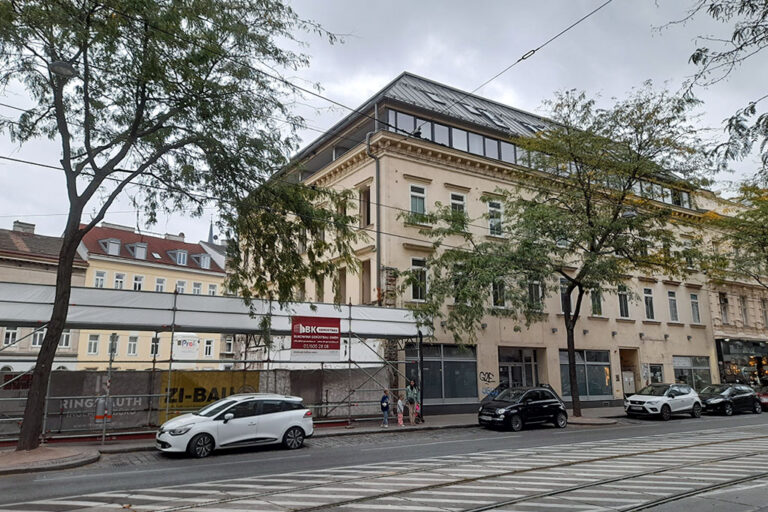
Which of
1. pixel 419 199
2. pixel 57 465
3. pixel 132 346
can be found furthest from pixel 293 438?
pixel 132 346

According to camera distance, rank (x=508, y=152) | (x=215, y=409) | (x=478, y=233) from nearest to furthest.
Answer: (x=215, y=409)
(x=478, y=233)
(x=508, y=152)

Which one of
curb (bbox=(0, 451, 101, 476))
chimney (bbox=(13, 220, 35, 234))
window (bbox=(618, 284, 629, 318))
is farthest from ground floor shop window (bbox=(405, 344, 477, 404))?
chimney (bbox=(13, 220, 35, 234))

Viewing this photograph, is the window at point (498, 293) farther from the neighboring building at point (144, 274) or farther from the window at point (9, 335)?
the window at point (9, 335)

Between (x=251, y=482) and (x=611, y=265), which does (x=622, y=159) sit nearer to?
(x=611, y=265)

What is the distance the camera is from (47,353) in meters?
13.8

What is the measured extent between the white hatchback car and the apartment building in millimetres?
6329

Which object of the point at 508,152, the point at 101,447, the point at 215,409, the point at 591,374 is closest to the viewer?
the point at 215,409

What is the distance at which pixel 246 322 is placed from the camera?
1845 cm

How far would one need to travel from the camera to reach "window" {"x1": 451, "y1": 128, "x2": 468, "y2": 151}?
90.6 ft

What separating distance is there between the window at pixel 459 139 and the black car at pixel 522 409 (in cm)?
1278

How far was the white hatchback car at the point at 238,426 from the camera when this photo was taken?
13.4m

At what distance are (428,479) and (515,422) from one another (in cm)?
1102

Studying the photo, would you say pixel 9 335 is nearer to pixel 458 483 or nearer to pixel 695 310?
pixel 458 483

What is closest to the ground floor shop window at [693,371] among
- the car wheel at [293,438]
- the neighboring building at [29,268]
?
the car wheel at [293,438]
